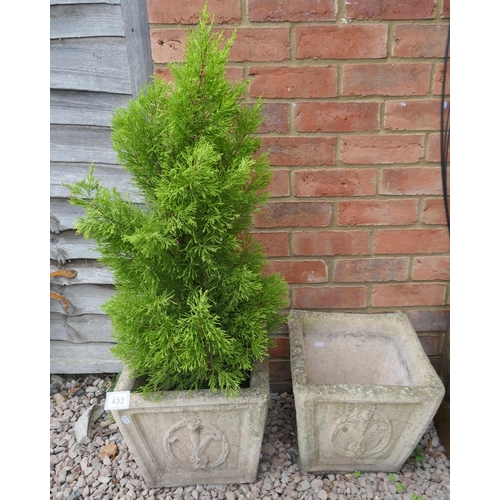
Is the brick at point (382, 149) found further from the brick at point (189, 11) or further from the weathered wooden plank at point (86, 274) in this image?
the weathered wooden plank at point (86, 274)

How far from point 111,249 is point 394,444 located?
1.29 metres

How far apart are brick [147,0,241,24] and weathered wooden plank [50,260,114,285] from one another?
46.1 inches

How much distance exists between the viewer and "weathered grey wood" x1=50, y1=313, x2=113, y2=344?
6.93 ft

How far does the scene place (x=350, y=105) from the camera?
1.57 m

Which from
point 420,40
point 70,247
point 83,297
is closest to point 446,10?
point 420,40

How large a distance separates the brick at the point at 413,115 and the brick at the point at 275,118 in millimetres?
411

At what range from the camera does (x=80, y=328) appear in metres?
2.13

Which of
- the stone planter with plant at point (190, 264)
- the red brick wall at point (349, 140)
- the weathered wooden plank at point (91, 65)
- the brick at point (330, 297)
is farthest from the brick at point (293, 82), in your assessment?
the brick at point (330, 297)

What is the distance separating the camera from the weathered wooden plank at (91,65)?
5.33ft

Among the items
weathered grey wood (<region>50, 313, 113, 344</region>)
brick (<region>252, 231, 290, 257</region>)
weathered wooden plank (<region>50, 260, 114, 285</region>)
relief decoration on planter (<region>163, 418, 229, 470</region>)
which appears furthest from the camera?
weathered grey wood (<region>50, 313, 113, 344</region>)

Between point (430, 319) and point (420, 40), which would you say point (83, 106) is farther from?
point (430, 319)

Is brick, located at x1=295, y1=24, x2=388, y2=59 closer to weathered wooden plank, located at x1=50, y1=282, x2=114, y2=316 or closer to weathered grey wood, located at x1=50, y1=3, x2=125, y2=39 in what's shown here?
weathered grey wood, located at x1=50, y1=3, x2=125, y2=39

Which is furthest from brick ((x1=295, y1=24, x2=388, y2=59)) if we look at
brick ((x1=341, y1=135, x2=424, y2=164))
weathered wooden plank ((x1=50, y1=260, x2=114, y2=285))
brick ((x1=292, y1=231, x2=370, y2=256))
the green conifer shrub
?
weathered wooden plank ((x1=50, y1=260, x2=114, y2=285))

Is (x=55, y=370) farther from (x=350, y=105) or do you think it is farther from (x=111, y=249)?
Result: (x=350, y=105)
